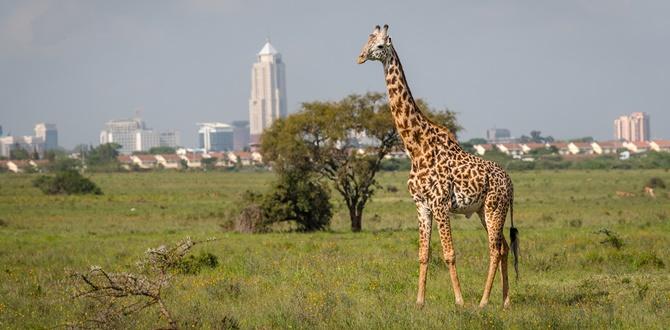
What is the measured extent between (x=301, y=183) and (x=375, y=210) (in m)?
15.2

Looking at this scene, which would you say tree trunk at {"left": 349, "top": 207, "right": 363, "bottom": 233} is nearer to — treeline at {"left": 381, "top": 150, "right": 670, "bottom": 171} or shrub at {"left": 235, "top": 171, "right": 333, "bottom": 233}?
shrub at {"left": 235, "top": 171, "right": 333, "bottom": 233}

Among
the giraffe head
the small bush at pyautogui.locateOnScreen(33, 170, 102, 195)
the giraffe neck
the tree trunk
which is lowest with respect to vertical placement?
the tree trunk

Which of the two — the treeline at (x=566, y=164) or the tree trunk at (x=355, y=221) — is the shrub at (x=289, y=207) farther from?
the treeline at (x=566, y=164)

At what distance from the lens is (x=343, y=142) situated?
3903cm

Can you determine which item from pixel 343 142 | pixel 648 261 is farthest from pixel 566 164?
pixel 648 261

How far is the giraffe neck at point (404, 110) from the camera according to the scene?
1702 cm

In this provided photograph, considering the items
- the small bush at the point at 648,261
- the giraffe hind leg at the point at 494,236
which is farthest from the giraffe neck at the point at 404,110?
the small bush at the point at 648,261

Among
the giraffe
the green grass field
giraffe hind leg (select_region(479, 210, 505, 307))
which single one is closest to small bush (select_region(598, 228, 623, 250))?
the green grass field

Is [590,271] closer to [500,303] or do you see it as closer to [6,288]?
[500,303]

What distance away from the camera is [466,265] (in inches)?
879

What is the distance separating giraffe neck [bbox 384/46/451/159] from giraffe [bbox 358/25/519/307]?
0.6 inches

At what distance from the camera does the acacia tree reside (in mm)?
38656

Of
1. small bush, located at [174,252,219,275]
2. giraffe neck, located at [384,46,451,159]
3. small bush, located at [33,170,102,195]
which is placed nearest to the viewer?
giraffe neck, located at [384,46,451,159]

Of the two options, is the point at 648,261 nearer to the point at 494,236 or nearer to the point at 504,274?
the point at 504,274
